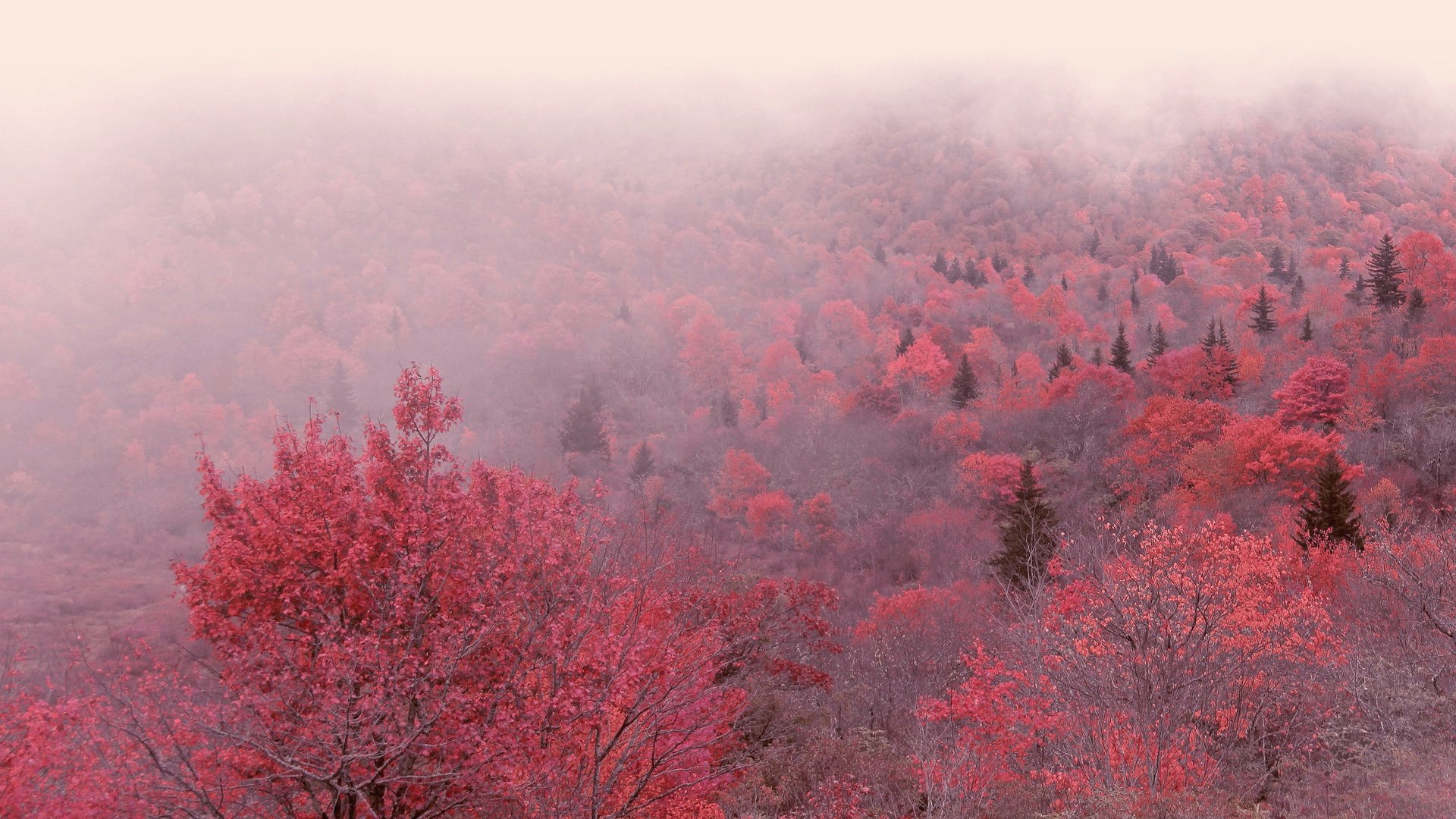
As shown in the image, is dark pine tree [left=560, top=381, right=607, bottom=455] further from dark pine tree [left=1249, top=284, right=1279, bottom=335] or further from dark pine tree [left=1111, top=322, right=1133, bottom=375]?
dark pine tree [left=1249, top=284, right=1279, bottom=335]

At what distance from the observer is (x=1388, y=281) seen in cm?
7294

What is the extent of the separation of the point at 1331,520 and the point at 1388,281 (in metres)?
58.7

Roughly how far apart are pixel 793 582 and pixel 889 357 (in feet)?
303

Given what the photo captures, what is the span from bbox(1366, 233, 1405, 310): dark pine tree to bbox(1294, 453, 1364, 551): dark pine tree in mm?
54227

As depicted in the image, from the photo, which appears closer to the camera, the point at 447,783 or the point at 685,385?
the point at 447,783

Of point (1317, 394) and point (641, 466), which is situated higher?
point (1317, 394)

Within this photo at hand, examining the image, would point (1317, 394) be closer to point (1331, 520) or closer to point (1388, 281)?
point (1388, 281)

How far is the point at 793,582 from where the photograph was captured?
3534 centimetres

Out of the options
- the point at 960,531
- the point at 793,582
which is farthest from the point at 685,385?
the point at 793,582

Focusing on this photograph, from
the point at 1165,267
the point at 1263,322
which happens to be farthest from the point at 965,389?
the point at 1165,267

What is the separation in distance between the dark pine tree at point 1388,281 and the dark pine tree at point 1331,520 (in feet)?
178

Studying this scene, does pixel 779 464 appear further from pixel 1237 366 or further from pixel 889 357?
pixel 1237 366

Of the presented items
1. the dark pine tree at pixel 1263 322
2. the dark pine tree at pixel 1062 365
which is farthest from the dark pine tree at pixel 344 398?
the dark pine tree at pixel 1263 322

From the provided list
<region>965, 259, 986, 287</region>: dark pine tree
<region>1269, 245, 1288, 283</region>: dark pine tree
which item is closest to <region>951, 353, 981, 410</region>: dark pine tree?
<region>965, 259, 986, 287</region>: dark pine tree
